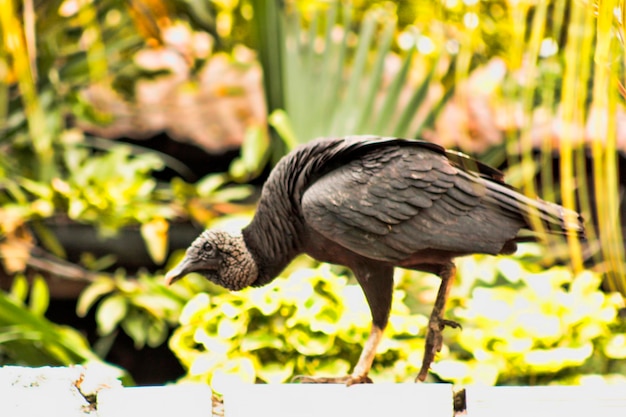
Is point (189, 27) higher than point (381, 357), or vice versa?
point (189, 27)

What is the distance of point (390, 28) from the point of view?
3.63 meters

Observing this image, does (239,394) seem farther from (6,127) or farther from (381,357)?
(6,127)

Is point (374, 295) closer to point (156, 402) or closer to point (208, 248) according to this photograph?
point (208, 248)

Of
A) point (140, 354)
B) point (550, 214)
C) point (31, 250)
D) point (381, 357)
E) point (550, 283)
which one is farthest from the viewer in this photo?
point (140, 354)

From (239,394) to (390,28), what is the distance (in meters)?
2.11

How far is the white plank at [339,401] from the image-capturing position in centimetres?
197

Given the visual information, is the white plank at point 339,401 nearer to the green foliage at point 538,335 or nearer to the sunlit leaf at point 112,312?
the green foliage at point 538,335

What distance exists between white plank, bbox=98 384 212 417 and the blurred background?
0.64m

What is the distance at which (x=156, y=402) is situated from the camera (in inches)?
76.1

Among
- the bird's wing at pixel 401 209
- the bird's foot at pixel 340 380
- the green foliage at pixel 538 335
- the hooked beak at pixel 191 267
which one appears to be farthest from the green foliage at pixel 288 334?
the bird's wing at pixel 401 209

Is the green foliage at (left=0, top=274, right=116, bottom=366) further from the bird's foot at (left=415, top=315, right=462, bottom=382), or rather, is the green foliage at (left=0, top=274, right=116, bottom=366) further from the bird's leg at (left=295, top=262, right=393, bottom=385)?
the bird's foot at (left=415, top=315, right=462, bottom=382)

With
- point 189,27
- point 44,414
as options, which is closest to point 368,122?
point 44,414

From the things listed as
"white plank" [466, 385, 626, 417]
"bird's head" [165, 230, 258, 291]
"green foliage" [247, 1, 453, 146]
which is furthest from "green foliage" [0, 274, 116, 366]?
"white plank" [466, 385, 626, 417]

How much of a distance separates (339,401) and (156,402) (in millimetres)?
439
